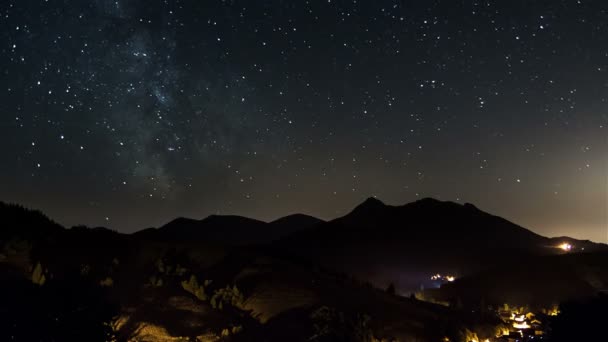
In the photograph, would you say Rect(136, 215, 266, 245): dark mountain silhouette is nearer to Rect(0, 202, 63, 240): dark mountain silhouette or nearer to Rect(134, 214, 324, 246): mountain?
Rect(134, 214, 324, 246): mountain

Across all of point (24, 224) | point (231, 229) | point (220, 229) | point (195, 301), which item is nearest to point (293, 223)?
point (231, 229)

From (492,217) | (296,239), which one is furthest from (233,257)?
(492,217)

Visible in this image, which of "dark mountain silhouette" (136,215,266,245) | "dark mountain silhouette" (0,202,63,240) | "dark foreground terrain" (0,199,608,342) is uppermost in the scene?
"dark mountain silhouette" (136,215,266,245)

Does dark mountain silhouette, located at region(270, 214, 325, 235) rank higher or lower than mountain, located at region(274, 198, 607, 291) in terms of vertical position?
higher

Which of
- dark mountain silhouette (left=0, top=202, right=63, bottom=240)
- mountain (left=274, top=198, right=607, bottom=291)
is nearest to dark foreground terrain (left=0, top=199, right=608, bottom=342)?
dark mountain silhouette (left=0, top=202, right=63, bottom=240)

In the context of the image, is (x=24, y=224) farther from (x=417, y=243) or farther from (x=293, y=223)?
(x=293, y=223)

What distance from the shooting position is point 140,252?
63.6 ft

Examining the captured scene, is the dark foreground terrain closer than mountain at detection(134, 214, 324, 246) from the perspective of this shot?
Yes

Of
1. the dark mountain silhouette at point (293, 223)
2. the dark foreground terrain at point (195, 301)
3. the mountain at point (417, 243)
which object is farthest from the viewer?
the dark mountain silhouette at point (293, 223)

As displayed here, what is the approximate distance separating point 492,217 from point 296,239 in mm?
40093

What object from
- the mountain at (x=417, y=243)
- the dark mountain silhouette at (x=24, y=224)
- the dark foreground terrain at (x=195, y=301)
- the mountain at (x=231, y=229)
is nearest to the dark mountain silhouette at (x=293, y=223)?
the mountain at (x=231, y=229)

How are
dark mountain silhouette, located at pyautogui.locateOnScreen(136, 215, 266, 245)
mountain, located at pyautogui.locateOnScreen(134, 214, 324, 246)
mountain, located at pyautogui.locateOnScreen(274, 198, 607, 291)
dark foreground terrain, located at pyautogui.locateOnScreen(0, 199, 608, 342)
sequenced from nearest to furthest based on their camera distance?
dark foreground terrain, located at pyautogui.locateOnScreen(0, 199, 608, 342) → mountain, located at pyautogui.locateOnScreen(274, 198, 607, 291) → dark mountain silhouette, located at pyautogui.locateOnScreen(136, 215, 266, 245) → mountain, located at pyautogui.locateOnScreen(134, 214, 324, 246)

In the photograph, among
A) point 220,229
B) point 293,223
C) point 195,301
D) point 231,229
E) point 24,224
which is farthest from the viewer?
point 293,223

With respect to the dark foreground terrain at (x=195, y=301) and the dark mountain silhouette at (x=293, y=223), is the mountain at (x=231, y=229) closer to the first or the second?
the dark mountain silhouette at (x=293, y=223)
